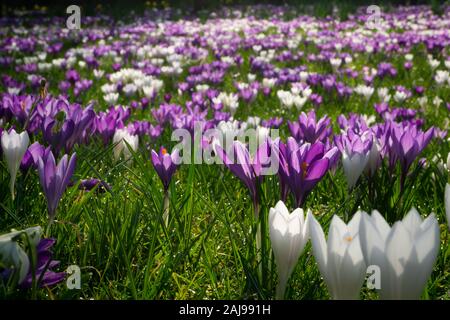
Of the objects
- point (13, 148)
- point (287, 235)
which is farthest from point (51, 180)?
point (287, 235)

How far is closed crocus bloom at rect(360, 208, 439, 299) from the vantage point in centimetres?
102

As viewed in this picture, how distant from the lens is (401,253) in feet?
3.36

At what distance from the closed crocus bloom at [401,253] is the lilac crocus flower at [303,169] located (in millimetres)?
→ 549

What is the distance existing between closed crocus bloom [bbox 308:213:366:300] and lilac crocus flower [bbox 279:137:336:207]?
0.48 m

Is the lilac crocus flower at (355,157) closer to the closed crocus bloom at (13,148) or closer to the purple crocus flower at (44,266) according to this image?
the purple crocus flower at (44,266)

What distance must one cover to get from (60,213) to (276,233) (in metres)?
1.16

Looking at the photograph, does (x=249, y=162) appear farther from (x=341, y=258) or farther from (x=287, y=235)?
(x=341, y=258)

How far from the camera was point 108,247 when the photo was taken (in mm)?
1780

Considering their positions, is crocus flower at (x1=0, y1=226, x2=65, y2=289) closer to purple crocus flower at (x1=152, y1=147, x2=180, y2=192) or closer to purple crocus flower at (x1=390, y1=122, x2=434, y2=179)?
purple crocus flower at (x1=152, y1=147, x2=180, y2=192)

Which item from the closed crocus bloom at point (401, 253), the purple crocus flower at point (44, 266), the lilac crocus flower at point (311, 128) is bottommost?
the purple crocus flower at point (44, 266)

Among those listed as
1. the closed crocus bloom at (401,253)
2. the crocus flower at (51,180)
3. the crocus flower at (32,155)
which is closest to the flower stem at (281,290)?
the closed crocus bloom at (401,253)

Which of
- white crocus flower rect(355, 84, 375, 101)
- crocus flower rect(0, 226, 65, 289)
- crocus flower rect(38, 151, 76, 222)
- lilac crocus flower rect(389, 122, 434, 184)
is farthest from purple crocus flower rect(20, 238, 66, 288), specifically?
white crocus flower rect(355, 84, 375, 101)

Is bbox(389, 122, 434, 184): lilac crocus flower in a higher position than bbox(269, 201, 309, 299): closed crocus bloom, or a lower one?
higher

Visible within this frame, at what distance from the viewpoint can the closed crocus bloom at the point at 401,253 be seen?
102 cm
